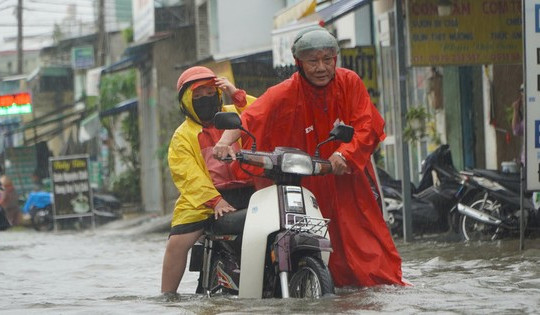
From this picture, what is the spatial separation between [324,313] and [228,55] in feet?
57.5

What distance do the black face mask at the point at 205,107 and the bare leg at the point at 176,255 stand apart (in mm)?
670

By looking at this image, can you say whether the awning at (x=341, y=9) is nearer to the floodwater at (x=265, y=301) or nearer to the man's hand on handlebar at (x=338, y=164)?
the floodwater at (x=265, y=301)

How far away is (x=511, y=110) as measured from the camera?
48.2 ft

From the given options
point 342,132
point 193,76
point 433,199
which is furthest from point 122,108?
point 342,132

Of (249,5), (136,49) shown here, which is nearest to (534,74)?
(249,5)

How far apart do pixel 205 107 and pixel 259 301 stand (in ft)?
4.64

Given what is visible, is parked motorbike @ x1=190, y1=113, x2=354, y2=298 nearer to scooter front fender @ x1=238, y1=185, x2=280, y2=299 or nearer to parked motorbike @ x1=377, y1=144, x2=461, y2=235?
scooter front fender @ x1=238, y1=185, x2=280, y2=299

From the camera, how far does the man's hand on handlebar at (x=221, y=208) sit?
22.7ft

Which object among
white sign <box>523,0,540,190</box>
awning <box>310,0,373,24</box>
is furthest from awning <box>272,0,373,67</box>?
white sign <box>523,0,540,190</box>

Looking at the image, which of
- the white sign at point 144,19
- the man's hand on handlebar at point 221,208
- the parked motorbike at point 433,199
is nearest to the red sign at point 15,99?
the white sign at point 144,19

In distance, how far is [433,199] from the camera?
13469mm

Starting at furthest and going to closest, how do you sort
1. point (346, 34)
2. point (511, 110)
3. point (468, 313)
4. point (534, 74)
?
point (346, 34)
point (511, 110)
point (534, 74)
point (468, 313)

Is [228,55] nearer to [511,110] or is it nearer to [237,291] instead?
[511,110]

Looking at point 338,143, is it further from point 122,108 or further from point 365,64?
point 122,108
